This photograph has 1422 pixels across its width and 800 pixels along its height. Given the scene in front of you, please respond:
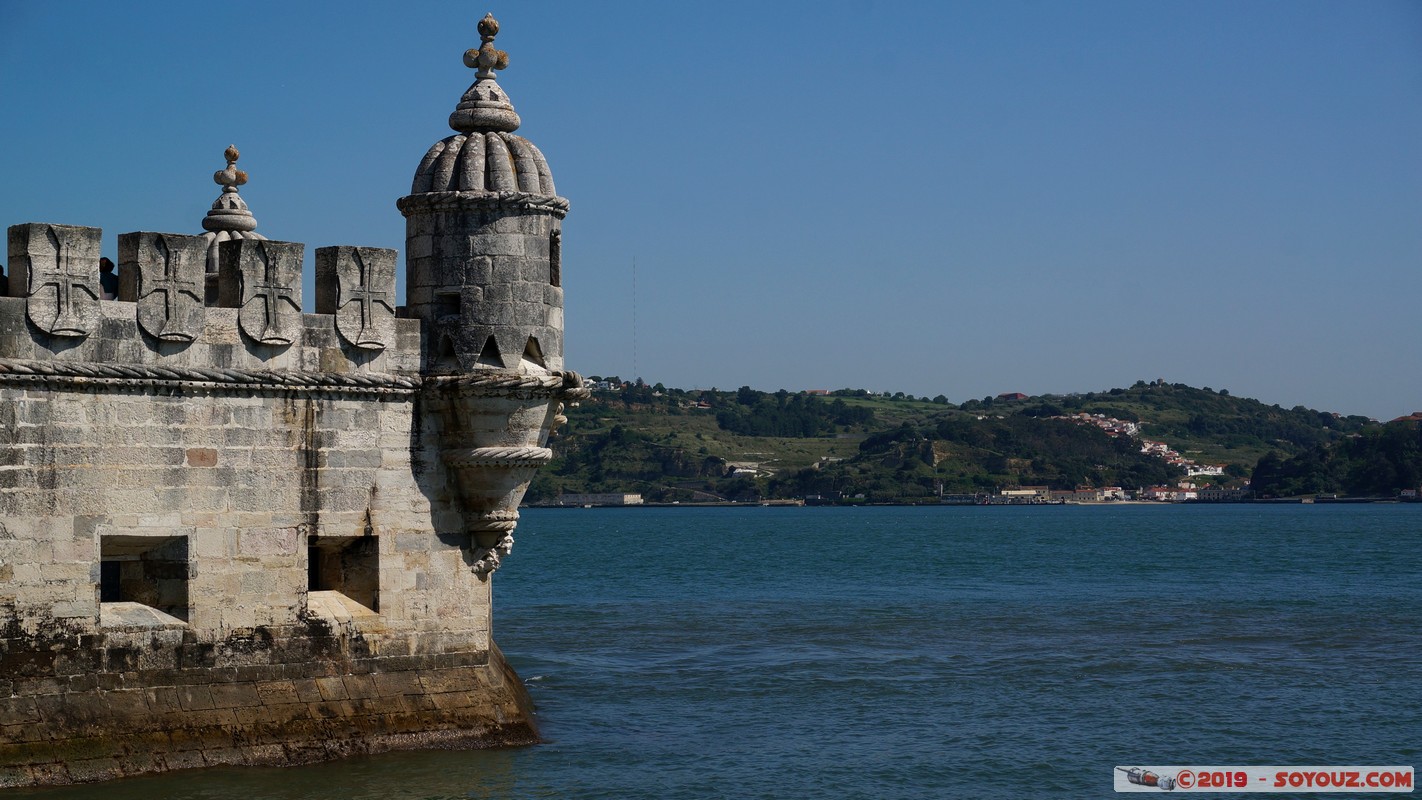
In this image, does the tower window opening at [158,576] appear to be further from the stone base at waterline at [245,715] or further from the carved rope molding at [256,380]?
the carved rope molding at [256,380]

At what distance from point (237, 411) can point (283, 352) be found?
0.70 metres

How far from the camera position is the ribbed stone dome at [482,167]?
55.2ft

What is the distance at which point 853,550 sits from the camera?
82312 mm

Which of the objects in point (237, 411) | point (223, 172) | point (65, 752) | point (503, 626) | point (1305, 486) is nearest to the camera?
point (65, 752)

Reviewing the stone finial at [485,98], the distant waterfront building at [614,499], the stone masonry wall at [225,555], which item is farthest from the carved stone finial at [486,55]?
the distant waterfront building at [614,499]

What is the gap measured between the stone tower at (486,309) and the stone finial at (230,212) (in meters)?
3.96

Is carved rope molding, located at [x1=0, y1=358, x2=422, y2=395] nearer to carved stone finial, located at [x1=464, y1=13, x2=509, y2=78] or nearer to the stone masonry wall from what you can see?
the stone masonry wall

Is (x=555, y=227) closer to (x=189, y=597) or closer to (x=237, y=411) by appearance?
(x=237, y=411)

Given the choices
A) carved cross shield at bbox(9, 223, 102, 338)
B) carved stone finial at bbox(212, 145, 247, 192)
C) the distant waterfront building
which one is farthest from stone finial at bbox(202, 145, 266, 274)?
the distant waterfront building

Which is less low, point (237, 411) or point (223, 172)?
point (223, 172)

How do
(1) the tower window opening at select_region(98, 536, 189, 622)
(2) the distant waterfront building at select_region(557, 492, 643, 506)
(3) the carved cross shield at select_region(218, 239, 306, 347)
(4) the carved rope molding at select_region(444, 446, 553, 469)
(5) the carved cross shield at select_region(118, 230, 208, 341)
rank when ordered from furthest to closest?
1. (2) the distant waterfront building at select_region(557, 492, 643, 506)
2. (4) the carved rope molding at select_region(444, 446, 553, 469)
3. (3) the carved cross shield at select_region(218, 239, 306, 347)
4. (1) the tower window opening at select_region(98, 536, 189, 622)
5. (5) the carved cross shield at select_region(118, 230, 208, 341)

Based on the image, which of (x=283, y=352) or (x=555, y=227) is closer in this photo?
A: (x=283, y=352)

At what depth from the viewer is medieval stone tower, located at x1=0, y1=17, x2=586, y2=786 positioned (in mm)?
14359

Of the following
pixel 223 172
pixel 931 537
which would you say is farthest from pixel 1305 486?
pixel 223 172
